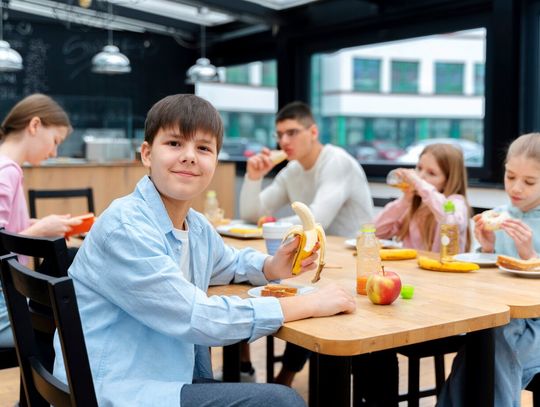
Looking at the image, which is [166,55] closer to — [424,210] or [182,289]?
[424,210]

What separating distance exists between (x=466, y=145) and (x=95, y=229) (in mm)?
3914

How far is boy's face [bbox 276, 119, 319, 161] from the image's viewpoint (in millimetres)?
3354

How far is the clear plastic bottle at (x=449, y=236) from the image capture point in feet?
6.73

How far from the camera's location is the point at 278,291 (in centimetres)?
155

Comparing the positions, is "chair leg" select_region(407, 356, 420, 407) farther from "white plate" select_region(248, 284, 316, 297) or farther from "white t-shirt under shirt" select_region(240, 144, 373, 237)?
"white t-shirt under shirt" select_region(240, 144, 373, 237)

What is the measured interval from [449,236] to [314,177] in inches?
52.0

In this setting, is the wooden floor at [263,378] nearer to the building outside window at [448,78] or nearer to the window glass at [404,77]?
the building outside window at [448,78]

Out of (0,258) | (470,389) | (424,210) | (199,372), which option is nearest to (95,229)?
(0,258)

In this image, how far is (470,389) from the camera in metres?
1.57

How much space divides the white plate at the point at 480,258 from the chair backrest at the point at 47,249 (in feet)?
4.08

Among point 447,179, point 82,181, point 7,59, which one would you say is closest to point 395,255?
point 447,179

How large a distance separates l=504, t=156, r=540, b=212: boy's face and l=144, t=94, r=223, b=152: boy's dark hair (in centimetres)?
109

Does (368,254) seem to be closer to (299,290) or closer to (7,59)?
(299,290)

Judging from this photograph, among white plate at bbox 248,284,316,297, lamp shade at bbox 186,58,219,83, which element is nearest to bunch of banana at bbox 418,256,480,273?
white plate at bbox 248,284,316,297
